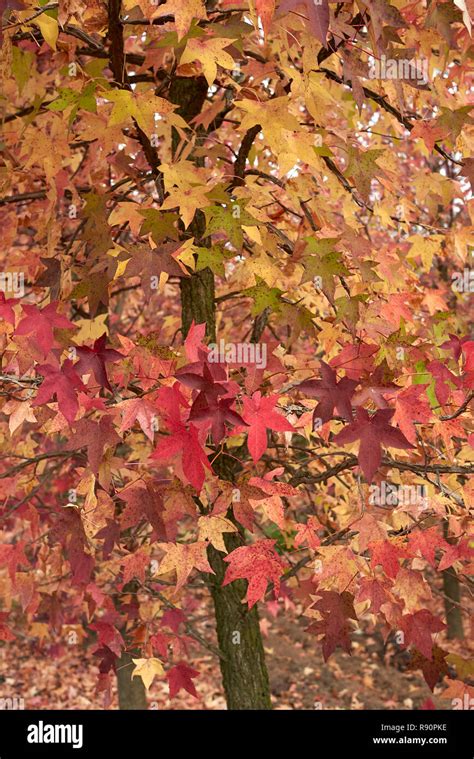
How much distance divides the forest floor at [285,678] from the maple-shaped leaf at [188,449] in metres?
7.05

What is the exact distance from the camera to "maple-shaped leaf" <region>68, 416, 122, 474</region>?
87.1 inches

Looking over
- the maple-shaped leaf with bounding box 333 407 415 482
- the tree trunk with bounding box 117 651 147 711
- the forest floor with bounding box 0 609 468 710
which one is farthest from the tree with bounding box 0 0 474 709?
the forest floor with bounding box 0 609 468 710

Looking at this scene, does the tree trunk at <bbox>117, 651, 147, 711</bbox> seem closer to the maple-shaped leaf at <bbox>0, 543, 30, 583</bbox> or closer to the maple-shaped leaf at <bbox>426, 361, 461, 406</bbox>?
the maple-shaped leaf at <bbox>0, 543, 30, 583</bbox>

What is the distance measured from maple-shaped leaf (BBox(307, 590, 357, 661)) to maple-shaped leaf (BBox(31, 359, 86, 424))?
114 centimetres

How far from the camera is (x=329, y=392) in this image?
2074mm

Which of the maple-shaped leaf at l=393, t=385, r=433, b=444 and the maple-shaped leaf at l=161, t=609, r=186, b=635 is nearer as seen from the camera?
the maple-shaped leaf at l=393, t=385, r=433, b=444

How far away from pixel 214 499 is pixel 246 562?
0.25 meters

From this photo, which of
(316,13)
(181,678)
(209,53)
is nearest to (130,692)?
(181,678)

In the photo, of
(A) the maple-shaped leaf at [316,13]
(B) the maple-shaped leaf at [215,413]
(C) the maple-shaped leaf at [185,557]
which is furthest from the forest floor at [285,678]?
(A) the maple-shaped leaf at [316,13]

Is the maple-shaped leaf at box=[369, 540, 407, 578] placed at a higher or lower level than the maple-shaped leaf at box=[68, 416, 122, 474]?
lower

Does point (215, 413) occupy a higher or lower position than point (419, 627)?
higher

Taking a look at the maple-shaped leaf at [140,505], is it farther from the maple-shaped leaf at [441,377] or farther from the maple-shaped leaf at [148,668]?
the maple-shaped leaf at [148,668]

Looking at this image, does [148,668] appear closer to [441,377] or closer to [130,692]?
[441,377]

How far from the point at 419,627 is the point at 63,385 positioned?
1572 mm
